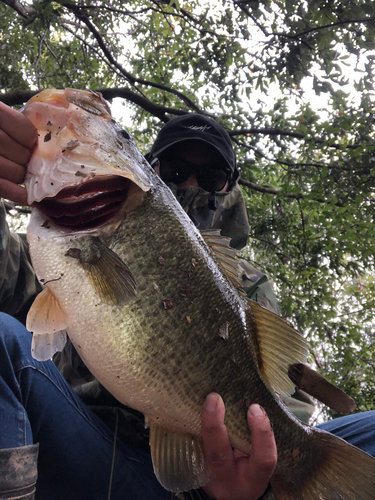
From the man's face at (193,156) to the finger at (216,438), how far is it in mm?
1647

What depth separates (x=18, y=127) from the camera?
1.15 m

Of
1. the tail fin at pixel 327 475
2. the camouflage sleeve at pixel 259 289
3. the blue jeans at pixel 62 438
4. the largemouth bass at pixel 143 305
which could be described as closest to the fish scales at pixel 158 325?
the largemouth bass at pixel 143 305

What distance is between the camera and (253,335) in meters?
1.44

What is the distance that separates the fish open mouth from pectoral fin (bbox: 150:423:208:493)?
0.78 m

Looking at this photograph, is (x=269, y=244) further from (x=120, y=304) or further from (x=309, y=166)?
(x=120, y=304)

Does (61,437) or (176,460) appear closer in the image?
(176,460)

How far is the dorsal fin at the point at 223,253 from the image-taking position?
148 cm

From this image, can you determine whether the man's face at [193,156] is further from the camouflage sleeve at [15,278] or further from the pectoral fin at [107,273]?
the pectoral fin at [107,273]

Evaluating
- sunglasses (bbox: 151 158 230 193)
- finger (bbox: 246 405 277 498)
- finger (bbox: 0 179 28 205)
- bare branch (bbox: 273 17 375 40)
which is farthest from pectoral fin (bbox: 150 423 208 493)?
bare branch (bbox: 273 17 375 40)

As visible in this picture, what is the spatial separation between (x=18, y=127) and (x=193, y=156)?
1.50 meters

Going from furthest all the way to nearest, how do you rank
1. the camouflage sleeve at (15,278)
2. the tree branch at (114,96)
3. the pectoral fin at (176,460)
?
the tree branch at (114,96) → the camouflage sleeve at (15,278) → the pectoral fin at (176,460)

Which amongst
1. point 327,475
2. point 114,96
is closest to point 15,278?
point 327,475

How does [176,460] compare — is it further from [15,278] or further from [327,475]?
[15,278]

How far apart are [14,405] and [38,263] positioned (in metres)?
0.59
